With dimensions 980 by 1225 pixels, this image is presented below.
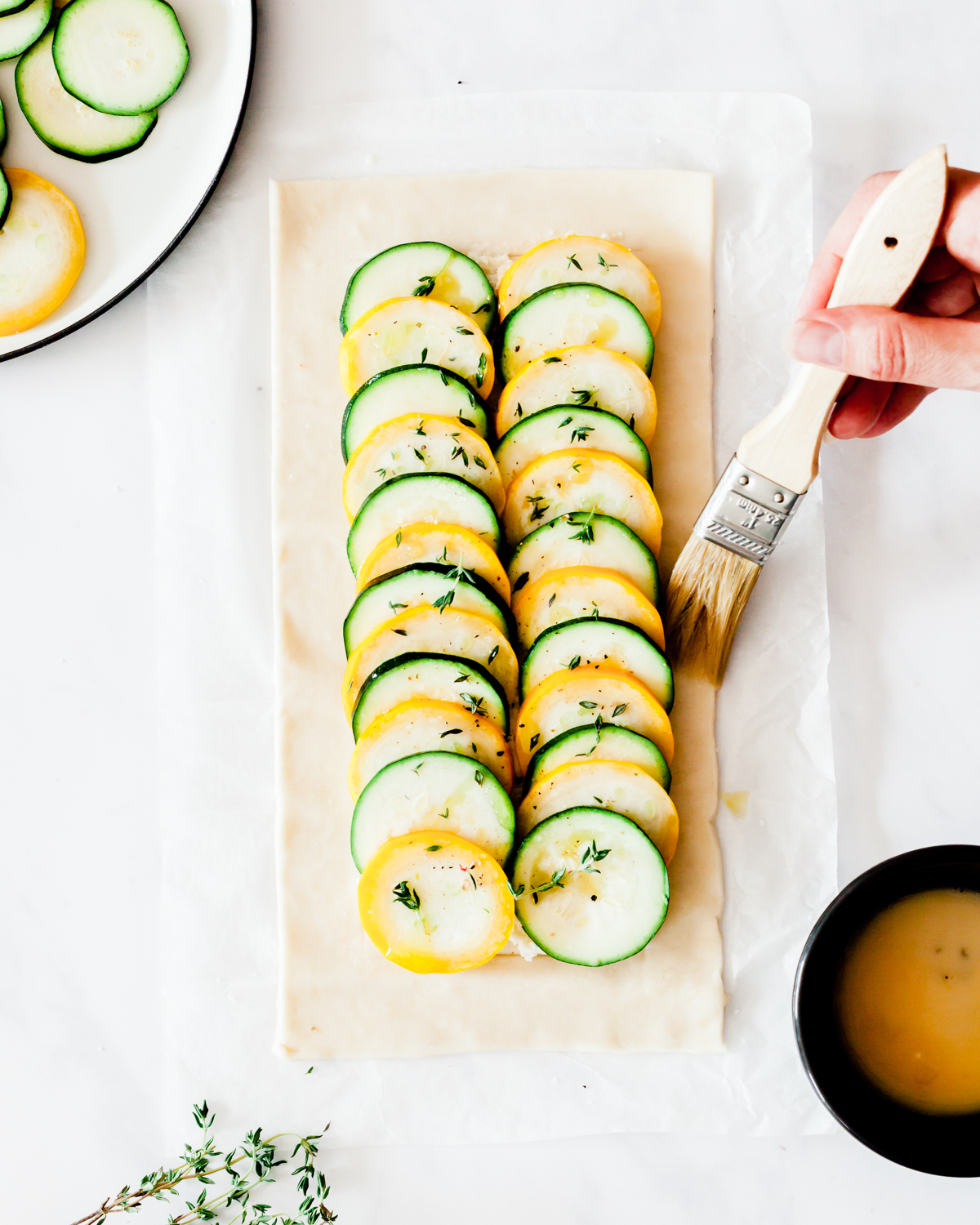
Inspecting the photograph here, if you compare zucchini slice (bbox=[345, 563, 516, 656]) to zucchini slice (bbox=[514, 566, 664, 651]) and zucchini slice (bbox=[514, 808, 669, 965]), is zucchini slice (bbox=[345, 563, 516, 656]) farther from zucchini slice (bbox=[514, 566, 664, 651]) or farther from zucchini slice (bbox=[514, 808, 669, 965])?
zucchini slice (bbox=[514, 808, 669, 965])

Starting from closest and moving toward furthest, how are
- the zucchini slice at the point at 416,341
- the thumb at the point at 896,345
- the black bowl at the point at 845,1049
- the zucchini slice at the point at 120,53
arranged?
1. the thumb at the point at 896,345
2. the black bowl at the point at 845,1049
3. the zucchini slice at the point at 416,341
4. the zucchini slice at the point at 120,53

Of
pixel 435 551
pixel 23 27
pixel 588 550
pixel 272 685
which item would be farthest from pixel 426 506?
pixel 23 27

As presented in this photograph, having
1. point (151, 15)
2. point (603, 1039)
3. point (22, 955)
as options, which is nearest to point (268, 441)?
point (151, 15)

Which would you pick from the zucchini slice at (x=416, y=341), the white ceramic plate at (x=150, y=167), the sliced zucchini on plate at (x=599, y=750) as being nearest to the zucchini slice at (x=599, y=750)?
the sliced zucchini on plate at (x=599, y=750)

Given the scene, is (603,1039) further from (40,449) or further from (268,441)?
(40,449)

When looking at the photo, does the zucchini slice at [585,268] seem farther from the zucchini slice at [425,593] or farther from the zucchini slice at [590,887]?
the zucchini slice at [590,887]

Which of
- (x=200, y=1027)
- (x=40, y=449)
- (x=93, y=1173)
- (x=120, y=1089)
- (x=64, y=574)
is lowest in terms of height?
(x=93, y=1173)

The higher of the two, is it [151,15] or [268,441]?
[151,15]
